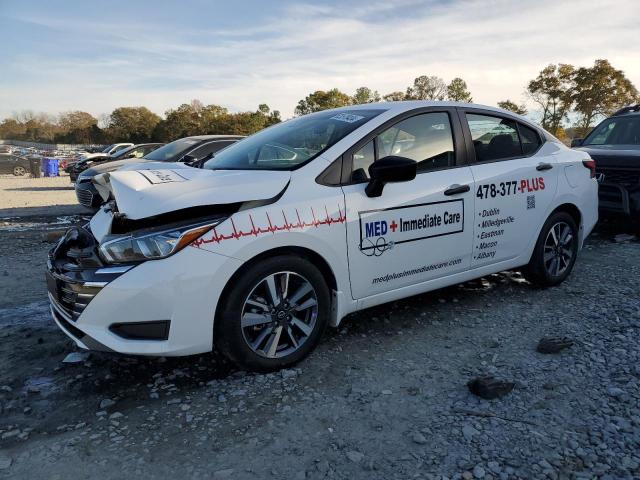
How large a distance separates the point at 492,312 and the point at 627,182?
160 inches

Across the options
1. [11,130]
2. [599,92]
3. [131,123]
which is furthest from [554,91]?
[11,130]

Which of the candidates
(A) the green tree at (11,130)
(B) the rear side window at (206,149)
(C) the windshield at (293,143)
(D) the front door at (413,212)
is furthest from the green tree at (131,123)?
(D) the front door at (413,212)

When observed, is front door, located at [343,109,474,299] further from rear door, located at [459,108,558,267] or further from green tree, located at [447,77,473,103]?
green tree, located at [447,77,473,103]

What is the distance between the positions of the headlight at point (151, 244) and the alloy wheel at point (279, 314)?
0.49 m

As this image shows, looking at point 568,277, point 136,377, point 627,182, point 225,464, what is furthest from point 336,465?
point 627,182

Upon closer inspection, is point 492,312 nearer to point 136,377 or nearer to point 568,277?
point 568,277

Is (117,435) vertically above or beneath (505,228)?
beneath

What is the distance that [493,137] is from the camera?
13.3 ft

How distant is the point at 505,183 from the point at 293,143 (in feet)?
5.82

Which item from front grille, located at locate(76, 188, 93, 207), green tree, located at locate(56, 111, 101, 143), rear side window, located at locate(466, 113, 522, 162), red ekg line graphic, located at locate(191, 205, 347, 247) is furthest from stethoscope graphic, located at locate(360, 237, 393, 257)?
green tree, located at locate(56, 111, 101, 143)

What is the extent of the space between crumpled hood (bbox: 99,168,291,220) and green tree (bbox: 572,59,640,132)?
130 ft

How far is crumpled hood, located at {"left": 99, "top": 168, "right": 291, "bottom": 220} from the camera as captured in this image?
8.93 feet

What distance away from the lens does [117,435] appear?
8.10 feet

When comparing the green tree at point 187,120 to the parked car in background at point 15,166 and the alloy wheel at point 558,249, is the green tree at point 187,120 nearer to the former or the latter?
the parked car in background at point 15,166
